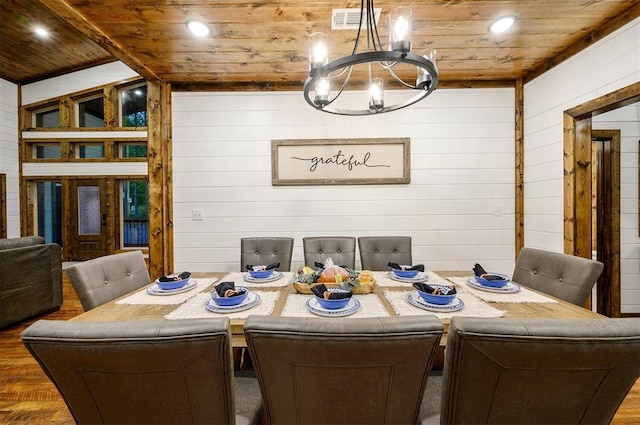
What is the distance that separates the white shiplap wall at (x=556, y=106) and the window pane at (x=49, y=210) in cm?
870

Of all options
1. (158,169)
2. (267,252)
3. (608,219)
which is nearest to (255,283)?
(267,252)

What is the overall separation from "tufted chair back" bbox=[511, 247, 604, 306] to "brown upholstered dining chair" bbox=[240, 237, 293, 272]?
5.80 feet

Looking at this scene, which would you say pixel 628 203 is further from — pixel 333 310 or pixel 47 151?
pixel 47 151

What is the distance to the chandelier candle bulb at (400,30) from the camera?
4.21 feet

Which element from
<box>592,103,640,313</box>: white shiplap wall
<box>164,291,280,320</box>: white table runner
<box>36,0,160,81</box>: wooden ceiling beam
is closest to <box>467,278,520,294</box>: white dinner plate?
<box>164,291,280,320</box>: white table runner

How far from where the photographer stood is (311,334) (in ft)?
2.56

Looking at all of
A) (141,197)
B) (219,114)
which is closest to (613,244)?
(219,114)

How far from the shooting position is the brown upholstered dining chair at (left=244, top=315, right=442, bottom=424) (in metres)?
0.79

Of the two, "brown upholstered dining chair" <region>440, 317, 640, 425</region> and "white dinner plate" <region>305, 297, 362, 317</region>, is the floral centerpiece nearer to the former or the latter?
"white dinner plate" <region>305, 297, 362, 317</region>

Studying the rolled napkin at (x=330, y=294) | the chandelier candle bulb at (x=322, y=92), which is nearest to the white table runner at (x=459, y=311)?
the rolled napkin at (x=330, y=294)

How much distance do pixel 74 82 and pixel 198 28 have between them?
5.85 m

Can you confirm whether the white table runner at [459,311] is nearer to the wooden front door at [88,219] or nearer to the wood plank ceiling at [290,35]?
the wood plank ceiling at [290,35]

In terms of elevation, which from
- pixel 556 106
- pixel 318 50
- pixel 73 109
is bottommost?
pixel 318 50

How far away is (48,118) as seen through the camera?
21.2 ft
